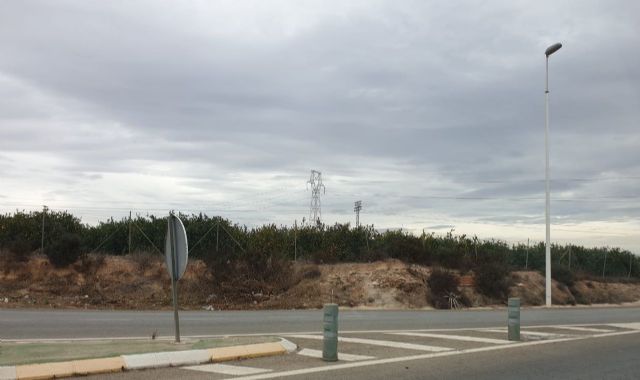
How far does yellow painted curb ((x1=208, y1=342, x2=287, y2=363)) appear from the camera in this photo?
31.0 feet

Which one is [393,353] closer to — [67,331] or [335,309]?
[335,309]

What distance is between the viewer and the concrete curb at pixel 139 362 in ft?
25.7

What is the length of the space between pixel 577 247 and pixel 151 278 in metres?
38.9

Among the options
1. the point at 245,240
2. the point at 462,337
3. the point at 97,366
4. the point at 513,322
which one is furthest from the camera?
the point at 245,240

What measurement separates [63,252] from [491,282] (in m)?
21.3

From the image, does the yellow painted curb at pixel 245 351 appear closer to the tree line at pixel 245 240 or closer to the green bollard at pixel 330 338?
the green bollard at pixel 330 338

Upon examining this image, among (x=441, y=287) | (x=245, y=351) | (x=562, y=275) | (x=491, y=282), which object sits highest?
(x=562, y=275)

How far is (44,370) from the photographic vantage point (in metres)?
7.93

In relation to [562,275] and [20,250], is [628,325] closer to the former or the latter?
[562,275]

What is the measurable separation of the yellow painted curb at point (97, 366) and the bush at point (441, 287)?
71.1 ft

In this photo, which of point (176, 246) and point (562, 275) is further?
point (562, 275)

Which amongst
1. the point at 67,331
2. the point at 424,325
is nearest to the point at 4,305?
the point at 67,331

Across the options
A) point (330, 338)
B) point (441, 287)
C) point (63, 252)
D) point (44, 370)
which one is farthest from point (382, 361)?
point (63, 252)

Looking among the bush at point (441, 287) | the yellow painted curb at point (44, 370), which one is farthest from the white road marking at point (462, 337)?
the bush at point (441, 287)
